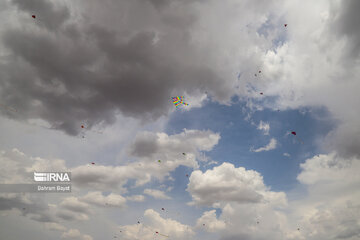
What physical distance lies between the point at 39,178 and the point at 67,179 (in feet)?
41.1

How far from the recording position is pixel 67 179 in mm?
108250

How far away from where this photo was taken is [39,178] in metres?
104
